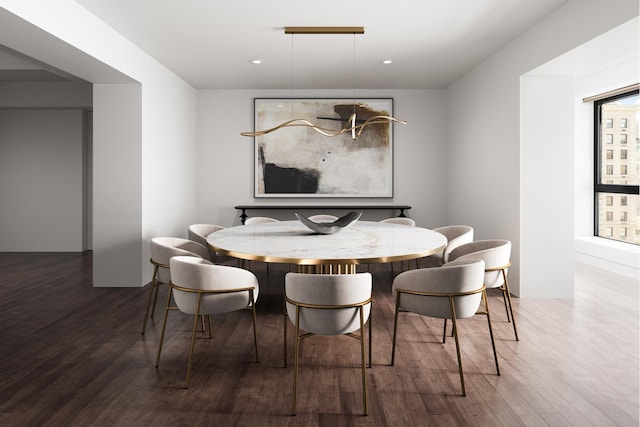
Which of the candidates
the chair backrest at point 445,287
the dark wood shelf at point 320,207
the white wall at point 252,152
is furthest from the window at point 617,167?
the chair backrest at point 445,287

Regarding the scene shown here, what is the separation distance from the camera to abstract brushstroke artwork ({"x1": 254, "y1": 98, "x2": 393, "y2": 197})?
7.12 meters

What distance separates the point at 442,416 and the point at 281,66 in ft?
15.8

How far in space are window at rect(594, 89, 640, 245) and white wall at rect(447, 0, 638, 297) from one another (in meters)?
2.13

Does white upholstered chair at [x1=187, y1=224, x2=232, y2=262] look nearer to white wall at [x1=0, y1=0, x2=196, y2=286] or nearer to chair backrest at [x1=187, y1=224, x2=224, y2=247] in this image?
chair backrest at [x1=187, y1=224, x2=224, y2=247]

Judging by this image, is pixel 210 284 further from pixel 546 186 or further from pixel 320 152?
pixel 320 152

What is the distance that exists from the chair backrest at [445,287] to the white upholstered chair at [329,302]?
414 mm

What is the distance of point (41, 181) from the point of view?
754 centimetres

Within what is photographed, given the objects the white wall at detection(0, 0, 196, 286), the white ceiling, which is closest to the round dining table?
the white wall at detection(0, 0, 196, 286)

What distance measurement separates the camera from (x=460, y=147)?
21.4ft

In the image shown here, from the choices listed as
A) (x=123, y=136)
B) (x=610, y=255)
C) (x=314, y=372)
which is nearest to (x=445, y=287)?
(x=314, y=372)

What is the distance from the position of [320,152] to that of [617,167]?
4450mm

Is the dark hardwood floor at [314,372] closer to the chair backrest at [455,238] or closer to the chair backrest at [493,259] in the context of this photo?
the chair backrest at [493,259]

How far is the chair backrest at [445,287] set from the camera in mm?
2559

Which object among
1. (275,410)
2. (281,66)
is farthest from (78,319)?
(281,66)
